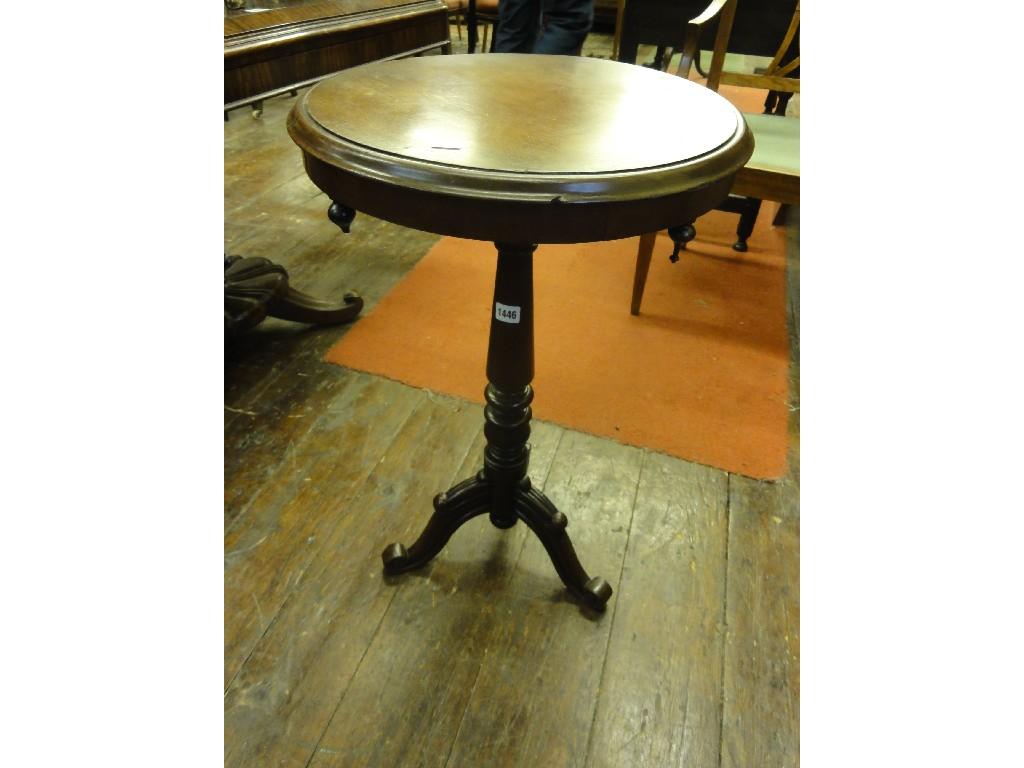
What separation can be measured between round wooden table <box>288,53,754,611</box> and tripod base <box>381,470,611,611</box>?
0.56ft

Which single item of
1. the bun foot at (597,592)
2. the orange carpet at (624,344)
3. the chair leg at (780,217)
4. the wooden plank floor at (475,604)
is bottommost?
the wooden plank floor at (475,604)

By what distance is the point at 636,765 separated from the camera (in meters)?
0.99

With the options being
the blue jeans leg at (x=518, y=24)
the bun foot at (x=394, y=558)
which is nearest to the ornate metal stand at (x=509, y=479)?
the bun foot at (x=394, y=558)

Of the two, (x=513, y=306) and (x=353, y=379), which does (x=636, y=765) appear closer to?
(x=513, y=306)

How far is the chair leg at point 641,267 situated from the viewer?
1.90m

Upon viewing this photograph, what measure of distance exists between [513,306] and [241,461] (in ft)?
2.82

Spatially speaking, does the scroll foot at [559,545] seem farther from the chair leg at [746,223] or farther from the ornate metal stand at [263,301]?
the chair leg at [746,223]

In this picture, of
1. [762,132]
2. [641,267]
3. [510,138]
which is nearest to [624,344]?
[641,267]

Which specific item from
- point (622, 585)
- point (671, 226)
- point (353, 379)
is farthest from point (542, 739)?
point (353, 379)

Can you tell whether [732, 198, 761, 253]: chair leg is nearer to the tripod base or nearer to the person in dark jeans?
the person in dark jeans

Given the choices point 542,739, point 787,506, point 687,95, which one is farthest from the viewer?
point 787,506

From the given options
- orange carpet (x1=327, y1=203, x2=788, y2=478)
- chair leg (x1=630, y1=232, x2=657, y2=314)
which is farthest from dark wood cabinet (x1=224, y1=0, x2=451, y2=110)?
chair leg (x1=630, y1=232, x2=657, y2=314)

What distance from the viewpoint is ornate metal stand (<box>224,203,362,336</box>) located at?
69.4 inches

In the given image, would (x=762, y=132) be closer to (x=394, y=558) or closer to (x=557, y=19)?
(x=557, y=19)
